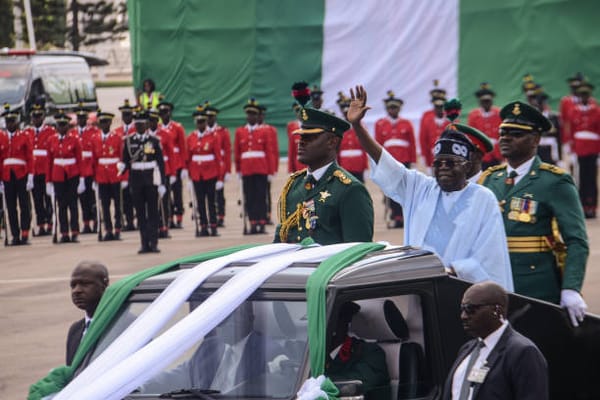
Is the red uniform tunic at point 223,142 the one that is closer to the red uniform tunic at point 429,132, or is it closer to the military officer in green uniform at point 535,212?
the red uniform tunic at point 429,132

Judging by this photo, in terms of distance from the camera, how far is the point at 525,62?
81.4 ft

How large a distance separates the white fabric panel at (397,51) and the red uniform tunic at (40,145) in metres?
6.52

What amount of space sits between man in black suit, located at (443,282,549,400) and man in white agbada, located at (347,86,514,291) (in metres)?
1.30

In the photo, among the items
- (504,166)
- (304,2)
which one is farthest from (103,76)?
(504,166)

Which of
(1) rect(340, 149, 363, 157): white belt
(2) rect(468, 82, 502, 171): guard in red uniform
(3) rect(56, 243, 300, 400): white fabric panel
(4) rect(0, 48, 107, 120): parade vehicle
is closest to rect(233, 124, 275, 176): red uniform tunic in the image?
(1) rect(340, 149, 363, 157): white belt

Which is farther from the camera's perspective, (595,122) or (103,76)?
(103,76)

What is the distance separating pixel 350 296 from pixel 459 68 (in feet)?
67.5

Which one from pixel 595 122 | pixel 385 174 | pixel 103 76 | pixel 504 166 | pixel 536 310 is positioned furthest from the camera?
pixel 103 76

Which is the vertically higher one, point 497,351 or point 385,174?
point 385,174

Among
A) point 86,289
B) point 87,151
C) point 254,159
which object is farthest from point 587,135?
point 86,289

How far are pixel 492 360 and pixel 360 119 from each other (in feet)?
6.39

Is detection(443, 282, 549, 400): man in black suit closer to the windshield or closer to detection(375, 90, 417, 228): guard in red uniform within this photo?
detection(375, 90, 417, 228): guard in red uniform

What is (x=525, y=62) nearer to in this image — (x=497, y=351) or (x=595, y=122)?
(x=595, y=122)

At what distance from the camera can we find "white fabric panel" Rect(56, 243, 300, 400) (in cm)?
499
